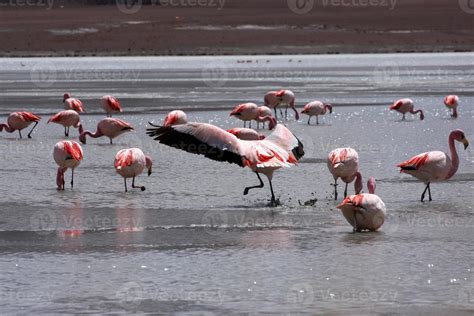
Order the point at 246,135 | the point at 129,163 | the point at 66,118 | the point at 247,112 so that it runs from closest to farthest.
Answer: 1. the point at 129,163
2. the point at 246,135
3. the point at 66,118
4. the point at 247,112

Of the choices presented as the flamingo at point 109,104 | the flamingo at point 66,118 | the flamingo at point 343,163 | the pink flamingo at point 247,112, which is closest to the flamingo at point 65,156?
the flamingo at point 343,163

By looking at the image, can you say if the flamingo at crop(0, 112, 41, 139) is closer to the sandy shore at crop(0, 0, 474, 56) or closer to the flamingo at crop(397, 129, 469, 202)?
the flamingo at crop(397, 129, 469, 202)

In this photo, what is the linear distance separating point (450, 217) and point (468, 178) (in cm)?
306

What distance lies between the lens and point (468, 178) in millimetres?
15438

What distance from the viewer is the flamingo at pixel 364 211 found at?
11.3 metres

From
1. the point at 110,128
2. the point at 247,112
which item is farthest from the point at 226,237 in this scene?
the point at 247,112

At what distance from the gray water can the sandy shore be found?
210 feet

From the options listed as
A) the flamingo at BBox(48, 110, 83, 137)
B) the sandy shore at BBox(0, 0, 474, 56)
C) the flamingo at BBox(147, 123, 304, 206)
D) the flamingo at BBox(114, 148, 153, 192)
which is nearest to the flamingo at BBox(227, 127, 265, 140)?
the flamingo at BBox(114, 148, 153, 192)

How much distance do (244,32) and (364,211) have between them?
87.1 meters

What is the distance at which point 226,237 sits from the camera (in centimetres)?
1141

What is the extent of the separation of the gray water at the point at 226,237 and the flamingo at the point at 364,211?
125mm

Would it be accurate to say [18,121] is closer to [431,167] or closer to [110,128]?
[110,128]

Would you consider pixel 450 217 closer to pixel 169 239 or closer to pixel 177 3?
pixel 169 239

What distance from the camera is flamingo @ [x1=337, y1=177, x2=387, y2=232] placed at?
11.3 metres
